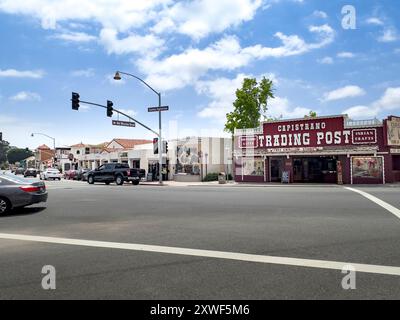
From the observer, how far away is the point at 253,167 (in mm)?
35062

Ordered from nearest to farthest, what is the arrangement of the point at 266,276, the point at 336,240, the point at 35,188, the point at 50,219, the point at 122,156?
the point at 266,276 < the point at 336,240 < the point at 50,219 < the point at 35,188 < the point at 122,156

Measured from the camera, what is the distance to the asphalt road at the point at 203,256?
4.47 meters

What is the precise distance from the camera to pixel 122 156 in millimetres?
49562

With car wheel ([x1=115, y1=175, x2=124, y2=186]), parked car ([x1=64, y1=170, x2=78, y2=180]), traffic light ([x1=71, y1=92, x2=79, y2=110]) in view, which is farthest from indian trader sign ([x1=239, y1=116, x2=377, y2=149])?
parked car ([x1=64, y1=170, x2=78, y2=180])

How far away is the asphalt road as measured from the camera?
4.47m

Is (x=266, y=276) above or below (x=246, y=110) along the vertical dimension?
below

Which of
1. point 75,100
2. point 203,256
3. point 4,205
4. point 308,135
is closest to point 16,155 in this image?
point 75,100

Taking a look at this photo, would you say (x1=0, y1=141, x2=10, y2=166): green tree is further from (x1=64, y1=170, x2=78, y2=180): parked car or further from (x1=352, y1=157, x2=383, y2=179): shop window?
(x1=352, y1=157, x2=383, y2=179): shop window

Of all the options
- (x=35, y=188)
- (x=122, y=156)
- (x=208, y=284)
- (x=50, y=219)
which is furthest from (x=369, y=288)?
(x=122, y=156)

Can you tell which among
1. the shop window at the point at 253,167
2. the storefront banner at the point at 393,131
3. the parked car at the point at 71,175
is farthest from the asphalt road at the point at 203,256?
the parked car at the point at 71,175

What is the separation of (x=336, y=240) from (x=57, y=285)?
5.39 metres

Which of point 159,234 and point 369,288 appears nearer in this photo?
point 369,288

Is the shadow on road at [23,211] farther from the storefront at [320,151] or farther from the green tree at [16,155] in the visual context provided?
the green tree at [16,155]
